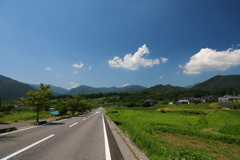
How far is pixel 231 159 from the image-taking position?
645cm

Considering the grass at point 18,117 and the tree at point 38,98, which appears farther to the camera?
the grass at point 18,117

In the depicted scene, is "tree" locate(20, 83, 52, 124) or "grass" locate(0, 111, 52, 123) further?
"grass" locate(0, 111, 52, 123)

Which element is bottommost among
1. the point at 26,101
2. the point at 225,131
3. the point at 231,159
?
the point at 225,131

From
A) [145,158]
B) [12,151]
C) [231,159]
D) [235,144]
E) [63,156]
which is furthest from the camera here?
[235,144]

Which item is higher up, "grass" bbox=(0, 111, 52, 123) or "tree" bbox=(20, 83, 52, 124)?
"tree" bbox=(20, 83, 52, 124)

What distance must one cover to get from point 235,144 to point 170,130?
192 inches

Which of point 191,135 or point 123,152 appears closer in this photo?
point 123,152

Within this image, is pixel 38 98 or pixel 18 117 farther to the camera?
pixel 18 117

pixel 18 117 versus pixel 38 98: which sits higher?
pixel 38 98

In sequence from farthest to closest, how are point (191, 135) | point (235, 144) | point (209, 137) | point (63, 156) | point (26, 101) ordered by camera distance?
1. point (26, 101)
2. point (191, 135)
3. point (209, 137)
4. point (235, 144)
5. point (63, 156)

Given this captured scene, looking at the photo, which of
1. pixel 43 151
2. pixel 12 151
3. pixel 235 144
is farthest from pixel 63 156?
pixel 235 144

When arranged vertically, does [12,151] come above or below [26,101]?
below

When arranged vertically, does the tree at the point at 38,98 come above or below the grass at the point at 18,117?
above

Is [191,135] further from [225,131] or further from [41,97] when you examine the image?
[41,97]
